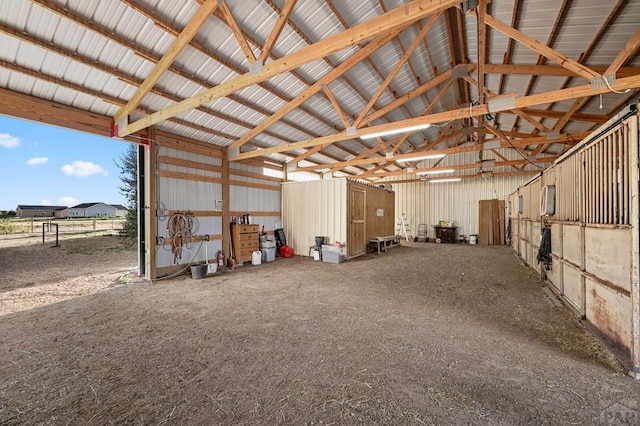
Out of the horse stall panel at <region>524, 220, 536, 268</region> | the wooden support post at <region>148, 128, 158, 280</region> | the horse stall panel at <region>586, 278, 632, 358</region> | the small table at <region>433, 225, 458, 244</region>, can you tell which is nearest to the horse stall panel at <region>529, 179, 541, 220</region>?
the horse stall panel at <region>524, 220, 536, 268</region>

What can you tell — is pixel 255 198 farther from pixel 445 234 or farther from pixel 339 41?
pixel 445 234

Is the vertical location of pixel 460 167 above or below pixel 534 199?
above

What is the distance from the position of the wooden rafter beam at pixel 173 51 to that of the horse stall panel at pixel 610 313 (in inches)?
235

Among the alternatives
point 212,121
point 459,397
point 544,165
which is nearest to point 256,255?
point 212,121

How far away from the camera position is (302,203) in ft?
Result: 32.6

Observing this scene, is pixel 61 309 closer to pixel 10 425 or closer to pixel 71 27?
pixel 10 425

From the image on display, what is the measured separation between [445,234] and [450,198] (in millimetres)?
2260

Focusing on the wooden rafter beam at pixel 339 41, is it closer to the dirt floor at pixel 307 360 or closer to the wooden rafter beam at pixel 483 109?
the wooden rafter beam at pixel 483 109

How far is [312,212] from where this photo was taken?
383 inches

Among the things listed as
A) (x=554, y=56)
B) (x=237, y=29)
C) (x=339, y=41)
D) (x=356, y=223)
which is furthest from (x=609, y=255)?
(x=356, y=223)

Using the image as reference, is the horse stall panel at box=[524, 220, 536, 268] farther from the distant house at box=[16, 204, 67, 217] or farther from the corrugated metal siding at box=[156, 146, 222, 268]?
the distant house at box=[16, 204, 67, 217]

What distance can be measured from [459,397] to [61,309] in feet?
18.7

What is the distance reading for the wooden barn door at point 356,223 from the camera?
920 centimetres

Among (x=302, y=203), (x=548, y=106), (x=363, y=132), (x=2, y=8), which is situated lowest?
(x=302, y=203)
